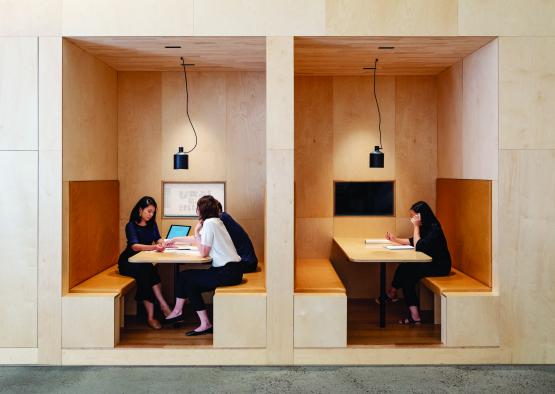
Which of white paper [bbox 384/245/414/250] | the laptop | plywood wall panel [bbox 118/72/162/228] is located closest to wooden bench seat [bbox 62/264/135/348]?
the laptop

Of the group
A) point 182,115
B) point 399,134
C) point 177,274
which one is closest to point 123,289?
point 177,274

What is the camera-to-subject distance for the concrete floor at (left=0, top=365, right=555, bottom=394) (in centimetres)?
428

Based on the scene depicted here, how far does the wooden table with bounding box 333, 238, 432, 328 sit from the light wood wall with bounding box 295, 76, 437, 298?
0.70 meters

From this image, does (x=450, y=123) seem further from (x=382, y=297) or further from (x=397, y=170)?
(x=382, y=297)

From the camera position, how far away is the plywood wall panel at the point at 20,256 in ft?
15.8

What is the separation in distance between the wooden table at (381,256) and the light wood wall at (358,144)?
697mm

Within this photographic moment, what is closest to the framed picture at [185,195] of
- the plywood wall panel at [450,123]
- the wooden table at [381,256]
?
the wooden table at [381,256]

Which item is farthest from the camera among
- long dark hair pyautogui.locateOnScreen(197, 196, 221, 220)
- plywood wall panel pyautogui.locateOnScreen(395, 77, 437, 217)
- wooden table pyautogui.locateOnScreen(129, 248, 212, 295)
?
plywood wall panel pyautogui.locateOnScreen(395, 77, 437, 217)

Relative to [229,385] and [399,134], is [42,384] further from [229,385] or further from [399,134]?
[399,134]

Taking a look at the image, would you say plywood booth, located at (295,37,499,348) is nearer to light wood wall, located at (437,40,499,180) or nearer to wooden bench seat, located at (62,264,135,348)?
light wood wall, located at (437,40,499,180)

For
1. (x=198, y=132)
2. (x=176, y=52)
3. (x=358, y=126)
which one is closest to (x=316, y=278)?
(x=358, y=126)

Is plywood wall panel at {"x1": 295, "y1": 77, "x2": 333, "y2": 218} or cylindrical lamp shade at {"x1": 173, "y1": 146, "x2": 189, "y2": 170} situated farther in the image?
plywood wall panel at {"x1": 295, "y1": 77, "x2": 333, "y2": 218}

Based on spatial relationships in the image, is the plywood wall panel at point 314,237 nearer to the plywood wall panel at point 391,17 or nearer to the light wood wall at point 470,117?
the light wood wall at point 470,117

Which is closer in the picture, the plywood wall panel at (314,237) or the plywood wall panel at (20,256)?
the plywood wall panel at (20,256)
